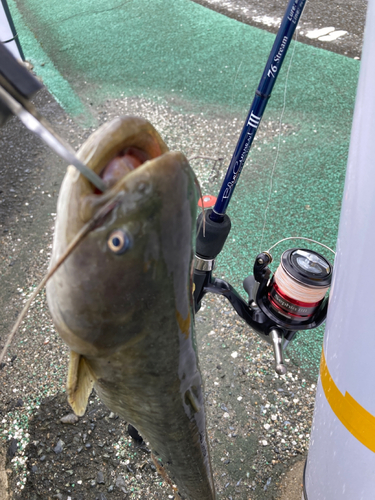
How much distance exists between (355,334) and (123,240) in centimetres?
79

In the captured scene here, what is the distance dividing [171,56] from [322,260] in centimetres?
397

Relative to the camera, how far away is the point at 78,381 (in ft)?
3.35

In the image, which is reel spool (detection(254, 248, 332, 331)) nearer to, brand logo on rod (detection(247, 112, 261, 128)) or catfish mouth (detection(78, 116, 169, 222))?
brand logo on rod (detection(247, 112, 261, 128))

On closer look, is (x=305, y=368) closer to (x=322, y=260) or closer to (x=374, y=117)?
(x=322, y=260)

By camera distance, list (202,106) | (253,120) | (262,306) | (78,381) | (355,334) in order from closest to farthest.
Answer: (78,381)
(355,334)
(253,120)
(262,306)
(202,106)

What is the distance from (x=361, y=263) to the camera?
111 cm

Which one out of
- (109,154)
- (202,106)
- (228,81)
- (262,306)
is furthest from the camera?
(228,81)

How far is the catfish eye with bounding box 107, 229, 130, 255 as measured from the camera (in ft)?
2.57

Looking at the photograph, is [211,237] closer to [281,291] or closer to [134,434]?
[281,291]

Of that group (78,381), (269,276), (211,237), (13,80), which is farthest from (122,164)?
(269,276)

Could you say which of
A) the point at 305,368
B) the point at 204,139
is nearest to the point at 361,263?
the point at 305,368

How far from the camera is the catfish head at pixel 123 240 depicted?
76 centimetres

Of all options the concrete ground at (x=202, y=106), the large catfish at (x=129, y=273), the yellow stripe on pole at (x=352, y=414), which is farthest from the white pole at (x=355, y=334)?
the concrete ground at (x=202, y=106)

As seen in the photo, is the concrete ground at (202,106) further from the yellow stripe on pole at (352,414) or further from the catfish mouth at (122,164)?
the catfish mouth at (122,164)
